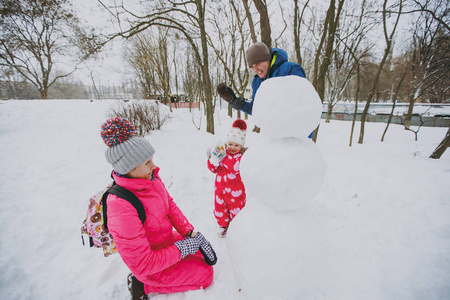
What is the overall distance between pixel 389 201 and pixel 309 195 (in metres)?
2.28

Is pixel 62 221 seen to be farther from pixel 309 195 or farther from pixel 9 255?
pixel 309 195

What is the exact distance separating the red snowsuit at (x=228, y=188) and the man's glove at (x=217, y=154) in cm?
7

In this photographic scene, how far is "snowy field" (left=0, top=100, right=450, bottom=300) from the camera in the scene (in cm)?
142

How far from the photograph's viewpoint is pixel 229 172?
1.99 m

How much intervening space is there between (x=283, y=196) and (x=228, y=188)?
1.08 meters

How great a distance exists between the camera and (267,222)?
1.10m

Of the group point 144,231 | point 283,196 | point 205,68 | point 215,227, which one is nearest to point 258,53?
point 283,196

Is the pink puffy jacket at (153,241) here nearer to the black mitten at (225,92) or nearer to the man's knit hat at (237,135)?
the man's knit hat at (237,135)

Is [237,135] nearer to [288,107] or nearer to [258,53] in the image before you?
[258,53]

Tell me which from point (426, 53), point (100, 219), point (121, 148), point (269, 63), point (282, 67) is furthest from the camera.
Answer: point (426, 53)

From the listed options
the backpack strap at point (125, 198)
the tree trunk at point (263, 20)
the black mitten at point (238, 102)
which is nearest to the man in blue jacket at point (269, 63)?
the black mitten at point (238, 102)

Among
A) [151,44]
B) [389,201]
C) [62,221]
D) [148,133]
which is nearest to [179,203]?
[62,221]

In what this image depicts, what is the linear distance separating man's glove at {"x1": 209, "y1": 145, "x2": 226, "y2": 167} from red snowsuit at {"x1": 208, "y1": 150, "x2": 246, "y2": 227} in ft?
0.23

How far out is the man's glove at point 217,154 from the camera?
1958mm
